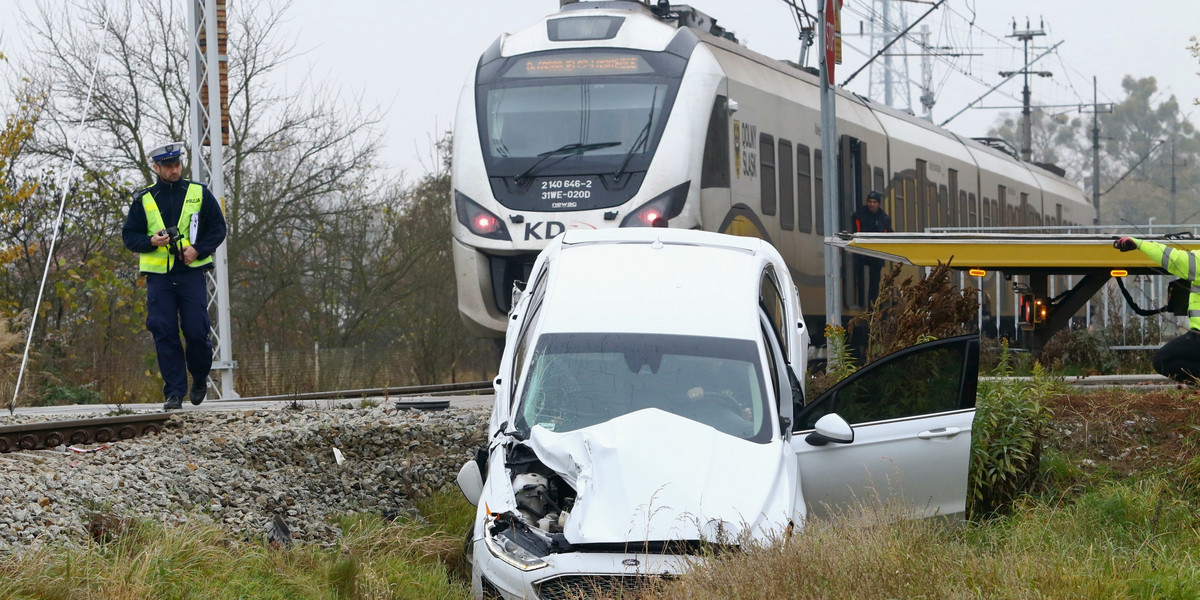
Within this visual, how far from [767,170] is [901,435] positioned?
9.20m

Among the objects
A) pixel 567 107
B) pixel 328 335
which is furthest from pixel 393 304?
pixel 567 107

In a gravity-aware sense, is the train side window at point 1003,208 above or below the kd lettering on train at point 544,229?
above

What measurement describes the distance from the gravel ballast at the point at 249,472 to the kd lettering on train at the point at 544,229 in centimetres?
302

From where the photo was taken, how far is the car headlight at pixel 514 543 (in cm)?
642

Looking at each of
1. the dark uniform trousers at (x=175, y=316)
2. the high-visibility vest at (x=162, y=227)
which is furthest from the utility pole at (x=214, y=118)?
the high-visibility vest at (x=162, y=227)

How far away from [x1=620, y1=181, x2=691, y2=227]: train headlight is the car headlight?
7.94 meters

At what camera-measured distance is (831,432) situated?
7.45 metres

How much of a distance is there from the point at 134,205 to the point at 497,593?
20.2 ft

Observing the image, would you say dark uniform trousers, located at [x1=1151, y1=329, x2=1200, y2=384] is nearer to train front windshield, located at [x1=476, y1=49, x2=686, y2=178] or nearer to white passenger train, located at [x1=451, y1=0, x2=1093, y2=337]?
white passenger train, located at [x1=451, y1=0, x2=1093, y2=337]

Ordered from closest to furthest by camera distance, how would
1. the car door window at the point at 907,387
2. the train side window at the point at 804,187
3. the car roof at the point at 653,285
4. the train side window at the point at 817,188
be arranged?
the car door window at the point at 907,387 → the car roof at the point at 653,285 → the train side window at the point at 804,187 → the train side window at the point at 817,188

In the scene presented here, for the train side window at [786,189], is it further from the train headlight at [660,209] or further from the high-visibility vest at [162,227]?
the high-visibility vest at [162,227]

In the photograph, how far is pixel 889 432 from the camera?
7855 mm

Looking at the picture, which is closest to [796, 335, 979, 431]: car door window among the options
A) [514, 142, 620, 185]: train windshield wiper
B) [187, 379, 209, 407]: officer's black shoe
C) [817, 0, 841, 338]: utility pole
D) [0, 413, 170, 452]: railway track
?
[0, 413, 170, 452]: railway track

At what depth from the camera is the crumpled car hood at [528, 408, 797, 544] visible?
21.1ft
